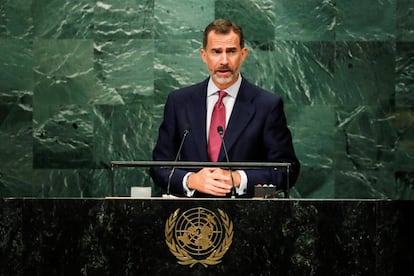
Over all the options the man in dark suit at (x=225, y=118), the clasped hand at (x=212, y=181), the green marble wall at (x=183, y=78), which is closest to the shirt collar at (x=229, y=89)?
the man in dark suit at (x=225, y=118)

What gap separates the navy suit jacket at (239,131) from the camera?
552 centimetres

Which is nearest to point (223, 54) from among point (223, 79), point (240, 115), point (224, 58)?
point (224, 58)

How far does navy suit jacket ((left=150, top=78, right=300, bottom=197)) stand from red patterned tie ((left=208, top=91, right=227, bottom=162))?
51 mm

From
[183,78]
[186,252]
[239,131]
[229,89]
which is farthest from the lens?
[183,78]

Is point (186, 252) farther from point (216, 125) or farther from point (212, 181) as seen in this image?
point (216, 125)

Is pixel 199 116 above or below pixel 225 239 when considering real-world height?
above

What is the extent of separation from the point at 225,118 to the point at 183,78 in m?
1.58

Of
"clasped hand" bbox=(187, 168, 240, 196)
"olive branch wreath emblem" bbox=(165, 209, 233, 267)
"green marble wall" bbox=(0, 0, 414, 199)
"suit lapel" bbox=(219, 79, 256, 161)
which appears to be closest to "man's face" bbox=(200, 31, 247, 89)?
"suit lapel" bbox=(219, 79, 256, 161)

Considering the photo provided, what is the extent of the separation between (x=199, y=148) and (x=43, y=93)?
2151 millimetres

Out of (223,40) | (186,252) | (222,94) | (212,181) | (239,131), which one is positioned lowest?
(186,252)

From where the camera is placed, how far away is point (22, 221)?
13.9 feet

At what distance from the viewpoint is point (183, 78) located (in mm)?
7195

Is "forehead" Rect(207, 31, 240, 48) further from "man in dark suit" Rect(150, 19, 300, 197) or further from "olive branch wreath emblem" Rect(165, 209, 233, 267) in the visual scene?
"olive branch wreath emblem" Rect(165, 209, 233, 267)

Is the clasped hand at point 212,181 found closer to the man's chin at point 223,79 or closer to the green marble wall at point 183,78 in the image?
the man's chin at point 223,79
